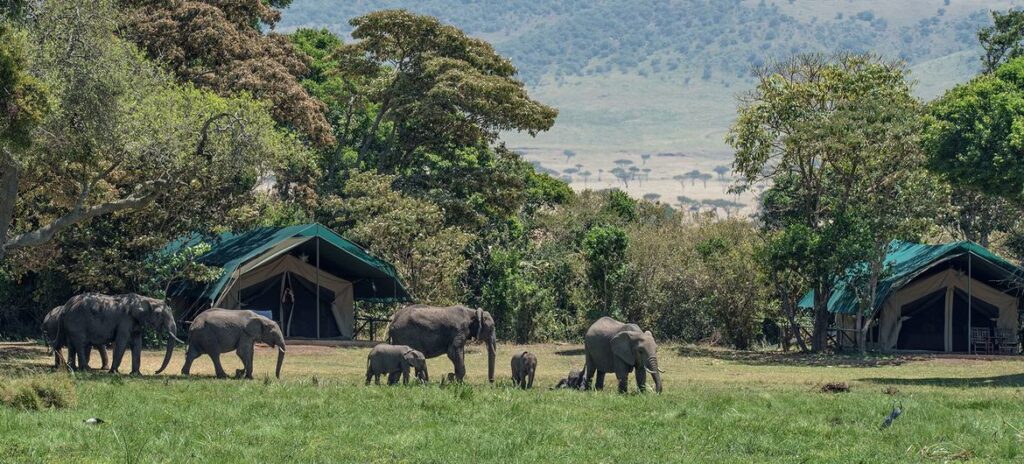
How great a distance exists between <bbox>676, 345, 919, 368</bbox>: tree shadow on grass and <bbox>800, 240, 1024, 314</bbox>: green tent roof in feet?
8.71

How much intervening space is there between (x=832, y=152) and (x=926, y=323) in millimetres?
8806

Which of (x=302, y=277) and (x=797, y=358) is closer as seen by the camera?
(x=797, y=358)

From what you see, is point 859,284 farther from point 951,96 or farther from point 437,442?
point 437,442

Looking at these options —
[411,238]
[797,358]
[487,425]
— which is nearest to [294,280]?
[411,238]

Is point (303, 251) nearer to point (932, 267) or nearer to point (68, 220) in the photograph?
point (68, 220)

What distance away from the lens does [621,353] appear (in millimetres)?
28906

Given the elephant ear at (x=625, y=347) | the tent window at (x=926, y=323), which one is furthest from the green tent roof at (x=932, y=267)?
the elephant ear at (x=625, y=347)

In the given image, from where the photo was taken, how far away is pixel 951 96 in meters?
41.8

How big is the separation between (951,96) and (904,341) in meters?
17.1

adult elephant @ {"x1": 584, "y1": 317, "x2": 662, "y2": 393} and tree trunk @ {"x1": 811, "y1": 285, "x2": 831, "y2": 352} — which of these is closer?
adult elephant @ {"x1": 584, "y1": 317, "x2": 662, "y2": 393}

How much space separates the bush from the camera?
2244 centimetres

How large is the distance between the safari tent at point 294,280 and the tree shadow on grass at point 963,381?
61.4ft

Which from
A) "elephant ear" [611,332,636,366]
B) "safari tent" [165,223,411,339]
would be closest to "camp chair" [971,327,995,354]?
"safari tent" [165,223,411,339]

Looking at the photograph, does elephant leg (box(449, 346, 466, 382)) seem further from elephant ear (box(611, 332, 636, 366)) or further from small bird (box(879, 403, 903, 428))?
small bird (box(879, 403, 903, 428))
